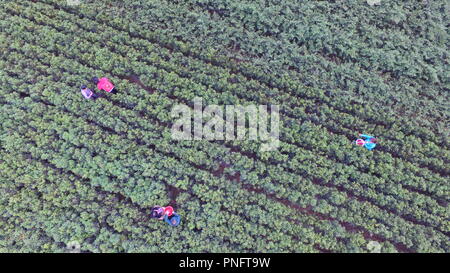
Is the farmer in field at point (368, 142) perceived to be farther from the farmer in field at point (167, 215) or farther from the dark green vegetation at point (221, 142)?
Result: the farmer in field at point (167, 215)

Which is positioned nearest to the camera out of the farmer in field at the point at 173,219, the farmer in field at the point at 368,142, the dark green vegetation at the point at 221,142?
the farmer in field at the point at 173,219

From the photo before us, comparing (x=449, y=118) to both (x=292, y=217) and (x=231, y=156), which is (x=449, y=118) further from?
(x=231, y=156)

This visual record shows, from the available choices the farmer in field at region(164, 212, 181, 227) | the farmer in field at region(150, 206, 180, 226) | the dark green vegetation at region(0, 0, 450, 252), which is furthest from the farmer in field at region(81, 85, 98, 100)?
the farmer in field at region(164, 212, 181, 227)

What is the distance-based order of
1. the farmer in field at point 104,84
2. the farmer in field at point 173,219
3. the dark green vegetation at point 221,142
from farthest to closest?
the farmer in field at point 104,84, the dark green vegetation at point 221,142, the farmer in field at point 173,219

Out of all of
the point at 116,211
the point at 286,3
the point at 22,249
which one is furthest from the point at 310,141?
the point at 22,249

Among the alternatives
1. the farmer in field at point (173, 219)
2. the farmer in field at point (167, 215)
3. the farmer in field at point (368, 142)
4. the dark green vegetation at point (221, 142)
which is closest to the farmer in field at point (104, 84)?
the dark green vegetation at point (221, 142)

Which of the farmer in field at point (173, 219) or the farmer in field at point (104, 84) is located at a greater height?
the farmer in field at point (104, 84)

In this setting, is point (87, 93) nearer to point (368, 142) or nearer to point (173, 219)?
point (173, 219)

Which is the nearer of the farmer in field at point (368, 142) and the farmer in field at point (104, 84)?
the farmer in field at point (368, 142)
